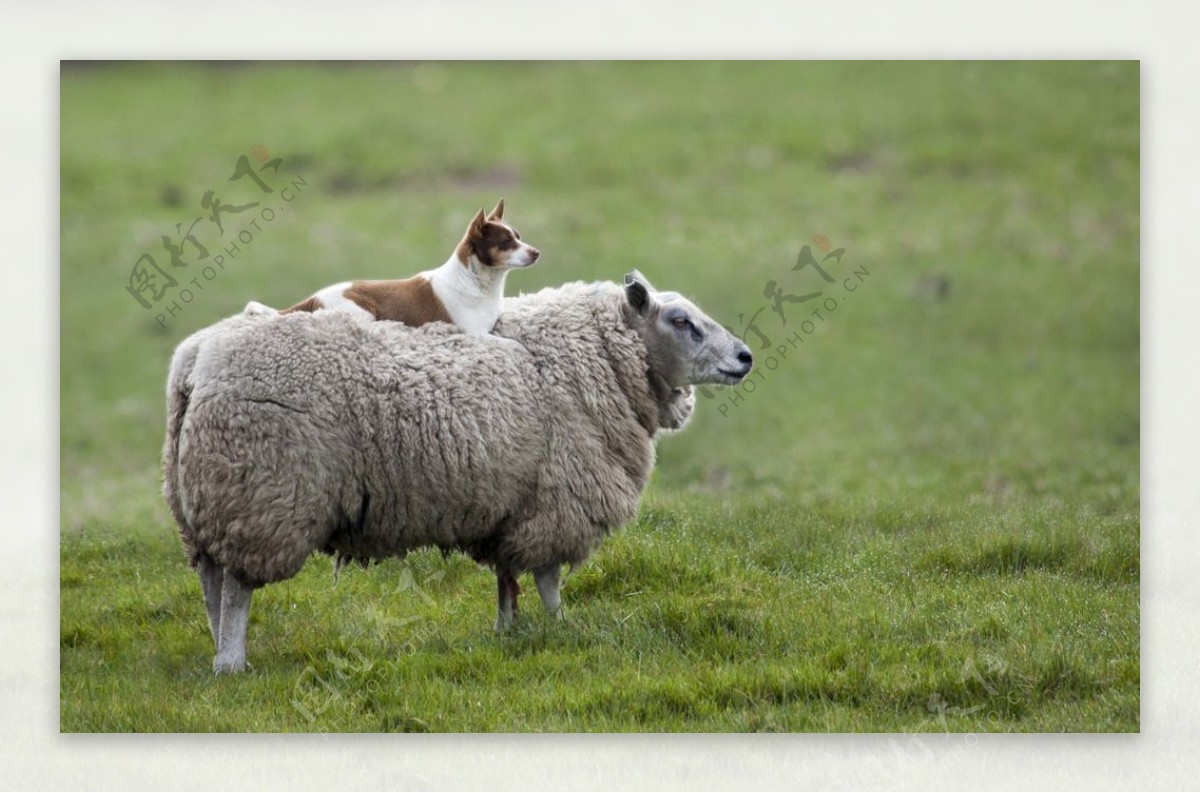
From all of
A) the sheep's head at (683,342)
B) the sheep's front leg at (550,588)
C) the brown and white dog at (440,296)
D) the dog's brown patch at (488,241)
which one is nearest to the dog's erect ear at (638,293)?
the sheep's head at (683,342)

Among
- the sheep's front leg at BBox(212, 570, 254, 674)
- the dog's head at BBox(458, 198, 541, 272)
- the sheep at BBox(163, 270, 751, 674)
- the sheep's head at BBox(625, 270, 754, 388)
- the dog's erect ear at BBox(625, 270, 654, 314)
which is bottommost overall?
the sheep's front leg at BBox(212, 570, 254, 674)

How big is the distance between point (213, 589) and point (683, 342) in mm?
2810

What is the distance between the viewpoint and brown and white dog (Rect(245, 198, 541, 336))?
8.09 meters

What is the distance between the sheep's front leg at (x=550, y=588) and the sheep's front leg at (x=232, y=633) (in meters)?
1.52

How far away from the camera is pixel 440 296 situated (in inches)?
324

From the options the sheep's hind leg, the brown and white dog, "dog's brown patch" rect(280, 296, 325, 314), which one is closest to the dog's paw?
the brown and white dog

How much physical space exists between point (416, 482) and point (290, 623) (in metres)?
1.43

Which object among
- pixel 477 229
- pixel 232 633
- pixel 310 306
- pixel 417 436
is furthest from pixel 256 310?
pixel 232 633

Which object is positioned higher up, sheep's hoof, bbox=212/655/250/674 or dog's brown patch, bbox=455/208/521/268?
dog's brown patch, bbox=455/208/521/268

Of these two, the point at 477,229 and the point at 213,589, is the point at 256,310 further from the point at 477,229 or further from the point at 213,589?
the point at 213,589

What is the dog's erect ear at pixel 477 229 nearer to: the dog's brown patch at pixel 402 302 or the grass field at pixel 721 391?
the dog's brown patch at pixel 402 302

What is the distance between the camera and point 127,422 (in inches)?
691

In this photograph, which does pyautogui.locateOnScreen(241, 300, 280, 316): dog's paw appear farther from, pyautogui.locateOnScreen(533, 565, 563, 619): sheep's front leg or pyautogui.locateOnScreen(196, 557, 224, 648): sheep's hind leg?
pyautogui.locateOnScreen(533, 565, 563, 619): sheep's front leg

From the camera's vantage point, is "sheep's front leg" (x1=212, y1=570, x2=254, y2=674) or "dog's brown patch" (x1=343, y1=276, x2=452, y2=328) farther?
"dog's brown patch" (x1=343, y1=276, x2=452, y2=328)
